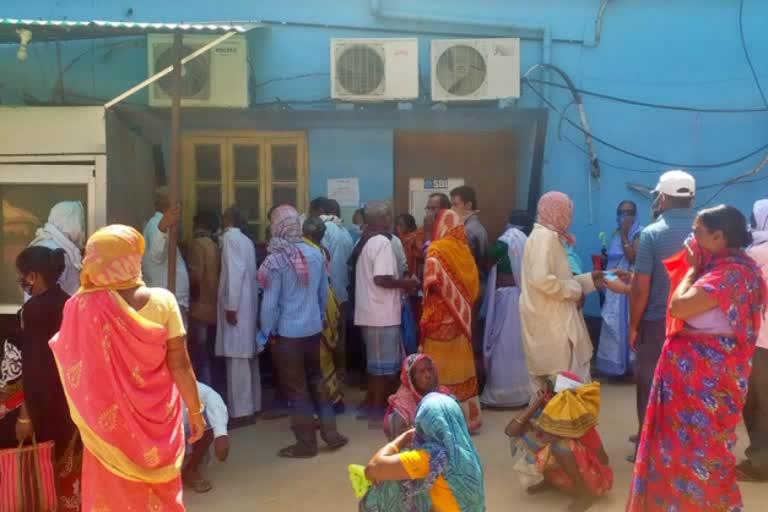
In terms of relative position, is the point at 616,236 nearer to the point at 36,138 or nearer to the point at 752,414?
the point at 752,414

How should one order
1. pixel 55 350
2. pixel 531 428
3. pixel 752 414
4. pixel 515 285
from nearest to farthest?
pixel 55 350 < pixel 531 428 < pixel 752 414 < pixel 515 285

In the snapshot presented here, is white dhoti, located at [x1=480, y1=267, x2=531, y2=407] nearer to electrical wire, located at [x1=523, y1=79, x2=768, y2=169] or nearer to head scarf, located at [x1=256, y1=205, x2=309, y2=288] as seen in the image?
head scarf, located at [x1=256, y1=205, x2=309, y2=288]

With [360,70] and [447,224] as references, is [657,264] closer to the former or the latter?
[447,224]

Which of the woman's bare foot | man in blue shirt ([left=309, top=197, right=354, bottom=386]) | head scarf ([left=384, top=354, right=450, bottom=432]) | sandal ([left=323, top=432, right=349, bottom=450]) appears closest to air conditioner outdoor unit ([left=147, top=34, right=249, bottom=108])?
man in blue shirt ([left=309, top=197, right=354, bottom=386])

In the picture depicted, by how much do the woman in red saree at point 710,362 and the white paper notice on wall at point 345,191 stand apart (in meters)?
4.43

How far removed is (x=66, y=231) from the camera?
5086 mm

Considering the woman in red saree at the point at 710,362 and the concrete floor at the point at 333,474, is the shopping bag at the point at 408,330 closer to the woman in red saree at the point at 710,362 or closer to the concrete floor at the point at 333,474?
the concrete floor at the point at 333,474

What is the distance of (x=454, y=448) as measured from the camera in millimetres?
3084

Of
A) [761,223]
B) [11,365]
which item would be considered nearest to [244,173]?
[11,365]

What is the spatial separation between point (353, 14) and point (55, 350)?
5433 mm

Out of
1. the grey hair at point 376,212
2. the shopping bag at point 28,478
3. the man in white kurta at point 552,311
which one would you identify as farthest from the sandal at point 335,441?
the shopping bag at point 28,478

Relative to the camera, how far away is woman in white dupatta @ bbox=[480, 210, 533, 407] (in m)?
6.23

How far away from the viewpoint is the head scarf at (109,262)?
303 centimetres

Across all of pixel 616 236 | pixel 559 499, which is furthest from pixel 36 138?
pixel 616 236
